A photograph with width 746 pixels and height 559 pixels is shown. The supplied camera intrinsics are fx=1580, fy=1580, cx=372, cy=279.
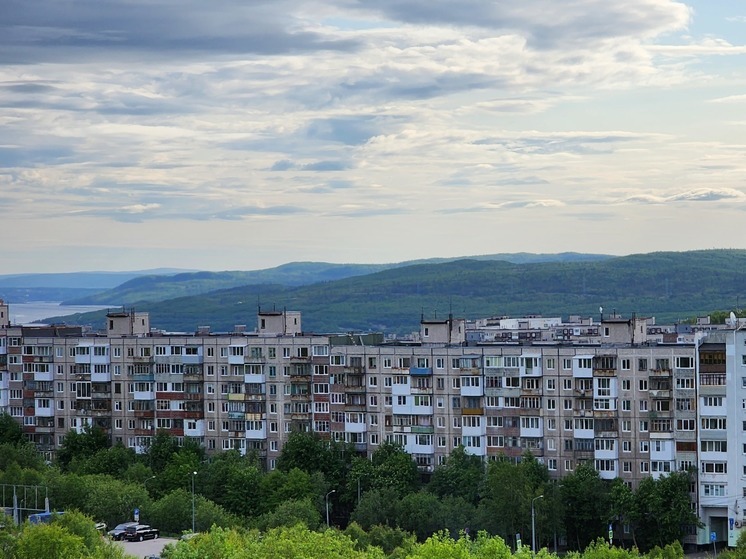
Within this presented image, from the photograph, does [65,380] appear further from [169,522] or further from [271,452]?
[169,522]

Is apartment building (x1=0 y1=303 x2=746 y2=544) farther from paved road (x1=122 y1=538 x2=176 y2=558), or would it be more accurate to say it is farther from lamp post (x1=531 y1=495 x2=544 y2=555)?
paved road (x1=122 y1=538 x2=176 y2=558)

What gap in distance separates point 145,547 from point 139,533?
468 centimetres

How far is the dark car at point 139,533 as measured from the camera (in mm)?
100875

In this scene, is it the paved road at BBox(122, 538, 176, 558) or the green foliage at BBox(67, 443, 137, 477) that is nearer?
the paved road at BBox(122, 538, 176, 558)

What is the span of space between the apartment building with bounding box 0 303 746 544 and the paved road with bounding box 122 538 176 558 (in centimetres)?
2334

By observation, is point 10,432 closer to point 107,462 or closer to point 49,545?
point 107,462

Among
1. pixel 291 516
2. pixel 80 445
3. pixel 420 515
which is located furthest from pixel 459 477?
pixel 80 445

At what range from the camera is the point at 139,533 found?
101 metres

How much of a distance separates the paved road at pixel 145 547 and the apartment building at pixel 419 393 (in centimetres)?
2334

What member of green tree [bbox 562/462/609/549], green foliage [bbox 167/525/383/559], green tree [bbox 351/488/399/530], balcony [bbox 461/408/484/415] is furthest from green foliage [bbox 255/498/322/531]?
green foliage [bbox 167/525/383/559]

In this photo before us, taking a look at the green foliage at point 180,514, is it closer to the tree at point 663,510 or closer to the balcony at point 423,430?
the balcony at point 423,430

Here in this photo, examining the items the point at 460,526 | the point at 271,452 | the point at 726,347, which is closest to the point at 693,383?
the point at 726,347

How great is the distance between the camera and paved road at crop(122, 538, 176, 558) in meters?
93.4

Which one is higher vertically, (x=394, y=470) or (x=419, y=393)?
(x=419, y=393)
